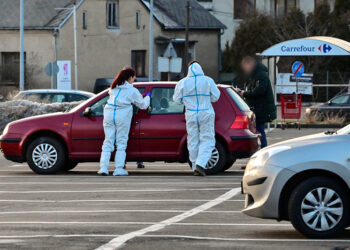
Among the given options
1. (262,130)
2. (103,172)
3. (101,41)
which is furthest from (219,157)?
(101,41)

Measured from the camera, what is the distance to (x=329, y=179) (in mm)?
9320

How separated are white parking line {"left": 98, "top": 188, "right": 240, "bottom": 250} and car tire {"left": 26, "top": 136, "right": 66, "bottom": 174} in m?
3.88

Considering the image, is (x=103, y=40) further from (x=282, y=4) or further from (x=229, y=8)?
(x=282, y=4)

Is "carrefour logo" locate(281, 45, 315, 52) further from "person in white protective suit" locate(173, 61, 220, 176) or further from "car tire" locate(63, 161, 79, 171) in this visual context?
"person in white protective suit" locate(173, 61, 220, 176)

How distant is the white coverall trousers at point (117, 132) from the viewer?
1623cm

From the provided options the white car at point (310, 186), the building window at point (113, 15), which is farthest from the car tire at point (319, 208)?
the building window at point (113, 15)

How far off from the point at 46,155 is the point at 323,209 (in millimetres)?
8241

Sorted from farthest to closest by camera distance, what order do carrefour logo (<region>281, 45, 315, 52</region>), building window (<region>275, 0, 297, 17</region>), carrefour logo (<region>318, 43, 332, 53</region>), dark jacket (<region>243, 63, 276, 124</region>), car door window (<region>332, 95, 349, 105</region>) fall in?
building window (<region>275, 0, 297, 17</region>), car door window (<region>332, 95, 349, 105</region>), carrefour logo (<region>281, 45, 315, 52</region>), carrefour logo (<region>318, 43, 332, 53</region>), dark jacket (<region>243, 63, 276, 124</region>)

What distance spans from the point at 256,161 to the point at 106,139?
6.84 metres

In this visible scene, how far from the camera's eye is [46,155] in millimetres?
16781

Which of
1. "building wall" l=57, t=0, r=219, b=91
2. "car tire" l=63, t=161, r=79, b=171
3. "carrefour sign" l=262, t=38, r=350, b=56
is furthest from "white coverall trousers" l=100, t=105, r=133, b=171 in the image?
"building wall" l=57, t=0, r=219, b=91

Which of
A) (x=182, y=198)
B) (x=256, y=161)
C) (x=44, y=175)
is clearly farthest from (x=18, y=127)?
(x=256, y=161)

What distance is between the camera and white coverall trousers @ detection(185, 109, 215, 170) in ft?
52.3

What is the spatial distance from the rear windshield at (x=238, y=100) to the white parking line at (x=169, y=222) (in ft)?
9.55
